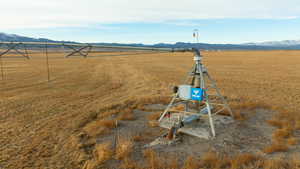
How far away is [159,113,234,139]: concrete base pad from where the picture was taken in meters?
8.17

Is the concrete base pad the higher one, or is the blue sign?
the blue sign

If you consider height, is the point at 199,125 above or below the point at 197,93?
below

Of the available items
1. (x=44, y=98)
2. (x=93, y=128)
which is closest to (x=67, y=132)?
(x=93, y=128)

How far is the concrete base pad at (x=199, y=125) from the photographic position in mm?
8172

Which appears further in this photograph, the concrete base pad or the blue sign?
the concrete base pad

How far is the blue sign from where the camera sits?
805 centimetres

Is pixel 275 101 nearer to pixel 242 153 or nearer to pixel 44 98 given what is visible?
pixel 242 153

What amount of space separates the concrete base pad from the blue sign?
1353 millimetres

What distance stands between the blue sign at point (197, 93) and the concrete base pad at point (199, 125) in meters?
1.35

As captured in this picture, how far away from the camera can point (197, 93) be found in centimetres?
816

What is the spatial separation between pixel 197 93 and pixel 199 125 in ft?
6.17

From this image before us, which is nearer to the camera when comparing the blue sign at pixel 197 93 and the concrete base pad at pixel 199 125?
the blue sign at pixel 197 93

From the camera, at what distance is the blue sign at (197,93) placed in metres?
8.05

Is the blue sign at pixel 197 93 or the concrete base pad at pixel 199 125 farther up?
the blue sign at pixel 197 93
